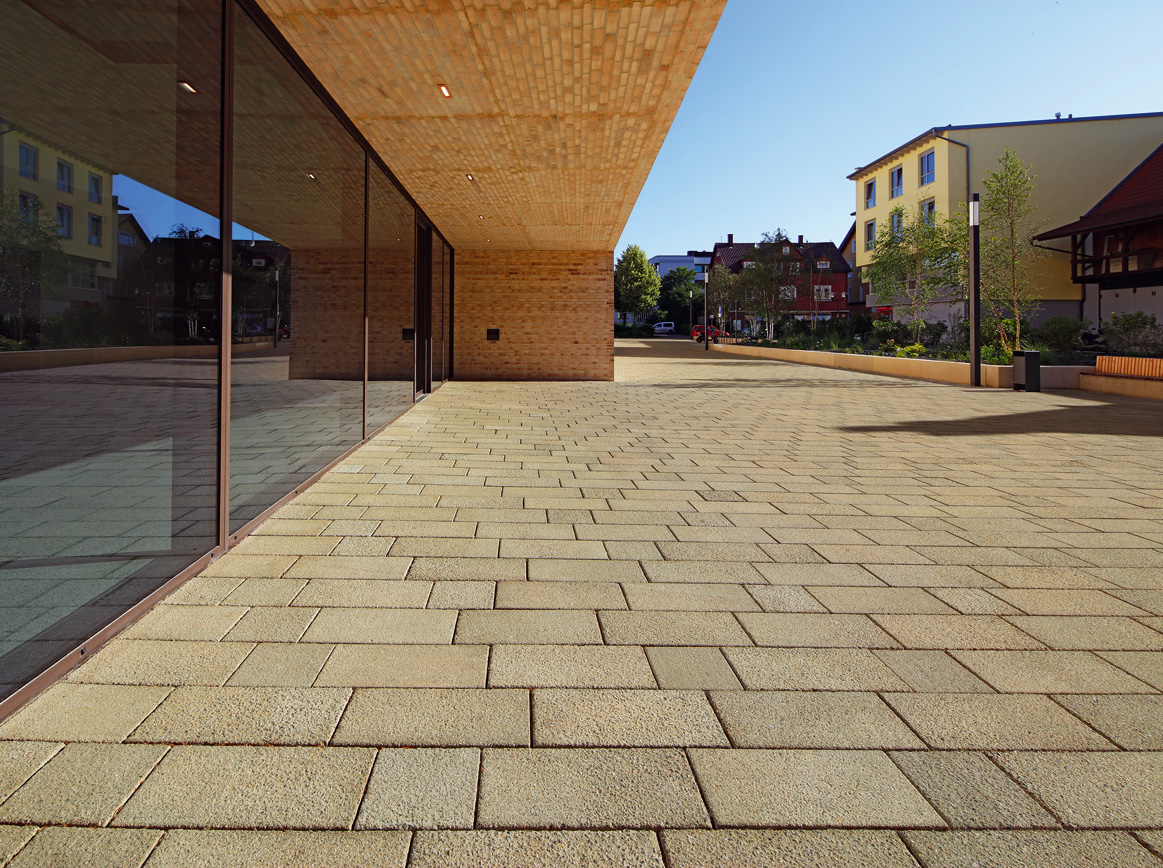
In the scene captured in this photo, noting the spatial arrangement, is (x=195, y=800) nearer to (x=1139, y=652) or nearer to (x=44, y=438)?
(x=44, y=438)

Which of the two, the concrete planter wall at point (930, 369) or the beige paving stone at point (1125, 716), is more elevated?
the concrete planter wall at point (930, 369)

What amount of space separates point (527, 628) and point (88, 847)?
1.67 m

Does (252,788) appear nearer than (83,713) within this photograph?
Yes

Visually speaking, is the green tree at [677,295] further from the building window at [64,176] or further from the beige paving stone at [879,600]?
the building window at [64,176]

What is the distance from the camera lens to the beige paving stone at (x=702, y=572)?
386cm

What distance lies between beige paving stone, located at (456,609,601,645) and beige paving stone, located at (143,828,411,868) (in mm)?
1187

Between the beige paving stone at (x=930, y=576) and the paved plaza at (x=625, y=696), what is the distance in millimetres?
24

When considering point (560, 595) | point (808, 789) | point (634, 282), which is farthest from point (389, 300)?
point (634, 282)

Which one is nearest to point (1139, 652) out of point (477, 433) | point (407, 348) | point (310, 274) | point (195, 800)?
point (195, 800)

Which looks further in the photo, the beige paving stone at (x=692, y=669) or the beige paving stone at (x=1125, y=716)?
the beige paving stone at (x=692, y=669)

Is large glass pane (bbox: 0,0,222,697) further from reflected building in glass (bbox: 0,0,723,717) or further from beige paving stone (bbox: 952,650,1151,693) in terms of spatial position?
beige paving stone (bbox: 952,650,1151,693)

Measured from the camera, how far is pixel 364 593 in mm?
3578

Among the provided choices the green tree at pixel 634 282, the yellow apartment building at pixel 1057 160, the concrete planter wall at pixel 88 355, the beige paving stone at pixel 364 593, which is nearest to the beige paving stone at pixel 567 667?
the beige paving stone at pixel 364 593

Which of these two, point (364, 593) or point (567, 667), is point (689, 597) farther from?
point (364, 593)
